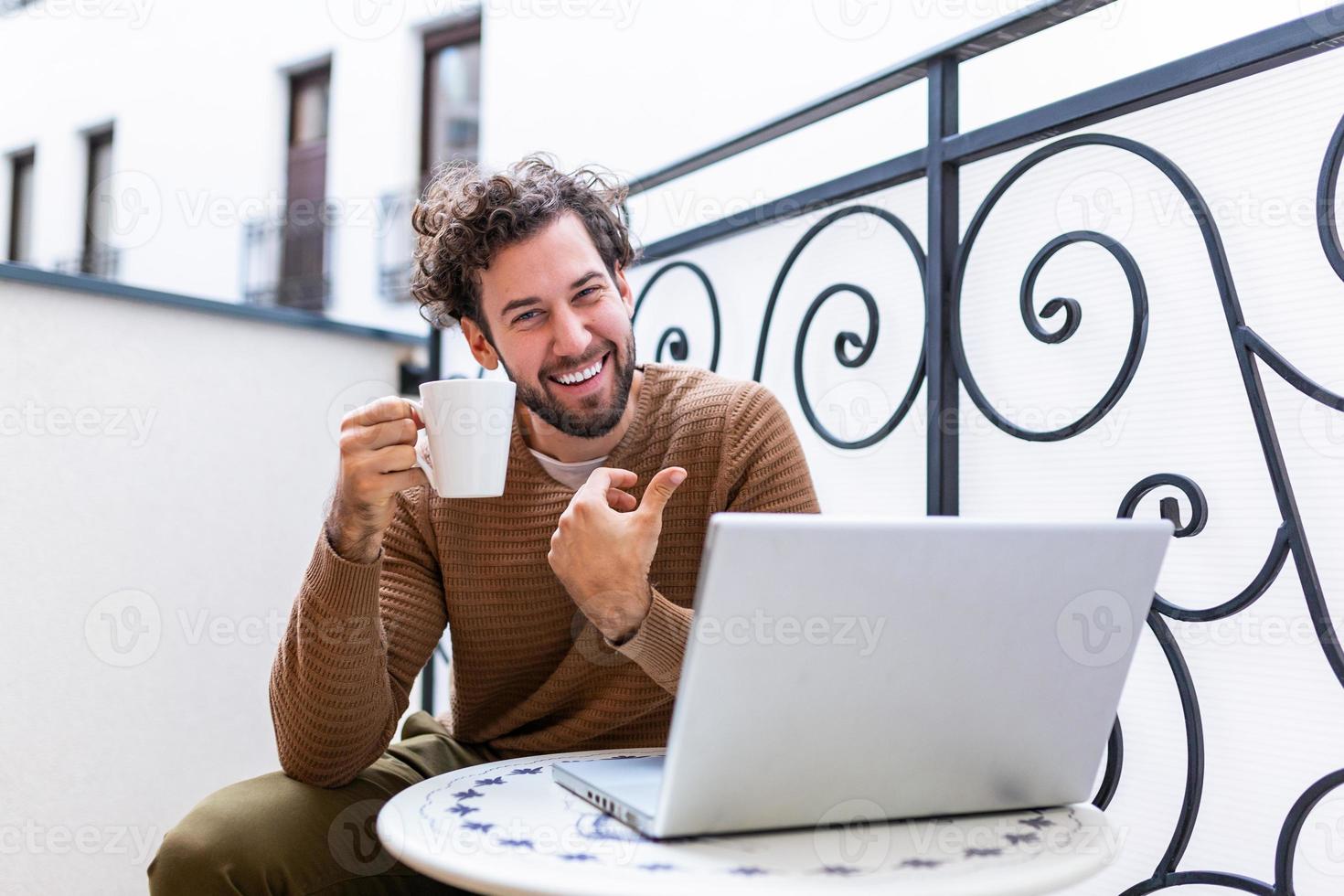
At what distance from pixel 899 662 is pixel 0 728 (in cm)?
171

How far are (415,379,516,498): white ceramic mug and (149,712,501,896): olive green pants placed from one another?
0.42 meters

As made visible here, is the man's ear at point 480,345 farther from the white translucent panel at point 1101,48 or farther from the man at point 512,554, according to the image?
the white translucent panel at point 1101,48

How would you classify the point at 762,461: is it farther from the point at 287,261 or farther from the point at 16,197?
the point at 16,197

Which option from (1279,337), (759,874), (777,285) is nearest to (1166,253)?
(1279,337)

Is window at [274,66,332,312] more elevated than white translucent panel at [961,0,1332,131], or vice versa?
window at [274,66,332,312]

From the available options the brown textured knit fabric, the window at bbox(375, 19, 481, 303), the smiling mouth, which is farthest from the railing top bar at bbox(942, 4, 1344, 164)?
the window at bbox(375, 19, 481, 303)

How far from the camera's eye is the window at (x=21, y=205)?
6.65 metres

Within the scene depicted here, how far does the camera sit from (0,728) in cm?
184

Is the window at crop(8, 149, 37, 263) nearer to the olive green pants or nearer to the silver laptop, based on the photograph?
the olive green pants

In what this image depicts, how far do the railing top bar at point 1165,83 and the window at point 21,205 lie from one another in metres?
6.80

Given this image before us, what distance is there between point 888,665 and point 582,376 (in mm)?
702

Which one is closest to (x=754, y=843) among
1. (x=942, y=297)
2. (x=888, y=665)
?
(x=888, y=665)

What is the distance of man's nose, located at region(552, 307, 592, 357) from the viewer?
1.36 meters

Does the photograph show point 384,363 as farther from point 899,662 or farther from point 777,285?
point 899,662
